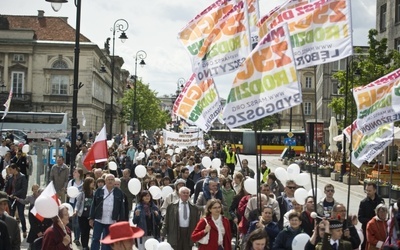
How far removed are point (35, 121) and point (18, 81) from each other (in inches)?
984

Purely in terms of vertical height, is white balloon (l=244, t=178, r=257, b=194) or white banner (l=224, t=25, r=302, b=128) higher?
white banner (l=224, t=25, r=302, b=128)

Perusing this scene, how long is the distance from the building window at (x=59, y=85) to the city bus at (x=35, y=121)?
23275 millimetres

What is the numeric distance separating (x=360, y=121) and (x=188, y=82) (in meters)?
3.71

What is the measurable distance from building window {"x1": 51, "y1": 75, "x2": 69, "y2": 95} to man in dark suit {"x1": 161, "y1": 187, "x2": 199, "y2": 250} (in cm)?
7805

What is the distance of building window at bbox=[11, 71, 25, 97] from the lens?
87.1m

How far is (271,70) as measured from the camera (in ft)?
28.6

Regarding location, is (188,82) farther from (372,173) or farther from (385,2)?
(385,2)

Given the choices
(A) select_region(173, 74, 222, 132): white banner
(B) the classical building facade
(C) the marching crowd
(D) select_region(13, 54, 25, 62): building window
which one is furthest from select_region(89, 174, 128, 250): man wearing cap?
(D) select_region(13, 54, 25, 62): building window

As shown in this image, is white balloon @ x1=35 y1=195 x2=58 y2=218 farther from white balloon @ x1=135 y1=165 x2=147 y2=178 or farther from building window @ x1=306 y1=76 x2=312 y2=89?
building window @ x1=306 y1=76 x2=312 y2=89

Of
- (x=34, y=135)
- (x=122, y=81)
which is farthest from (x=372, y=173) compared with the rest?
(x=122, y=81)

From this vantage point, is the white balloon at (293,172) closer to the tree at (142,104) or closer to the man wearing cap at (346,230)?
the man wearing cap at (346,230)

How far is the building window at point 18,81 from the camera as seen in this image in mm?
87125

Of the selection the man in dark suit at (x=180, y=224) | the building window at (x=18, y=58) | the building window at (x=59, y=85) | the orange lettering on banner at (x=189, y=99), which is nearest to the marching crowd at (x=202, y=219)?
the man in dark suit at (x=180, y=224)

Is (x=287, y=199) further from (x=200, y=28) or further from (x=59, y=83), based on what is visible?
(x=59, y=83)
